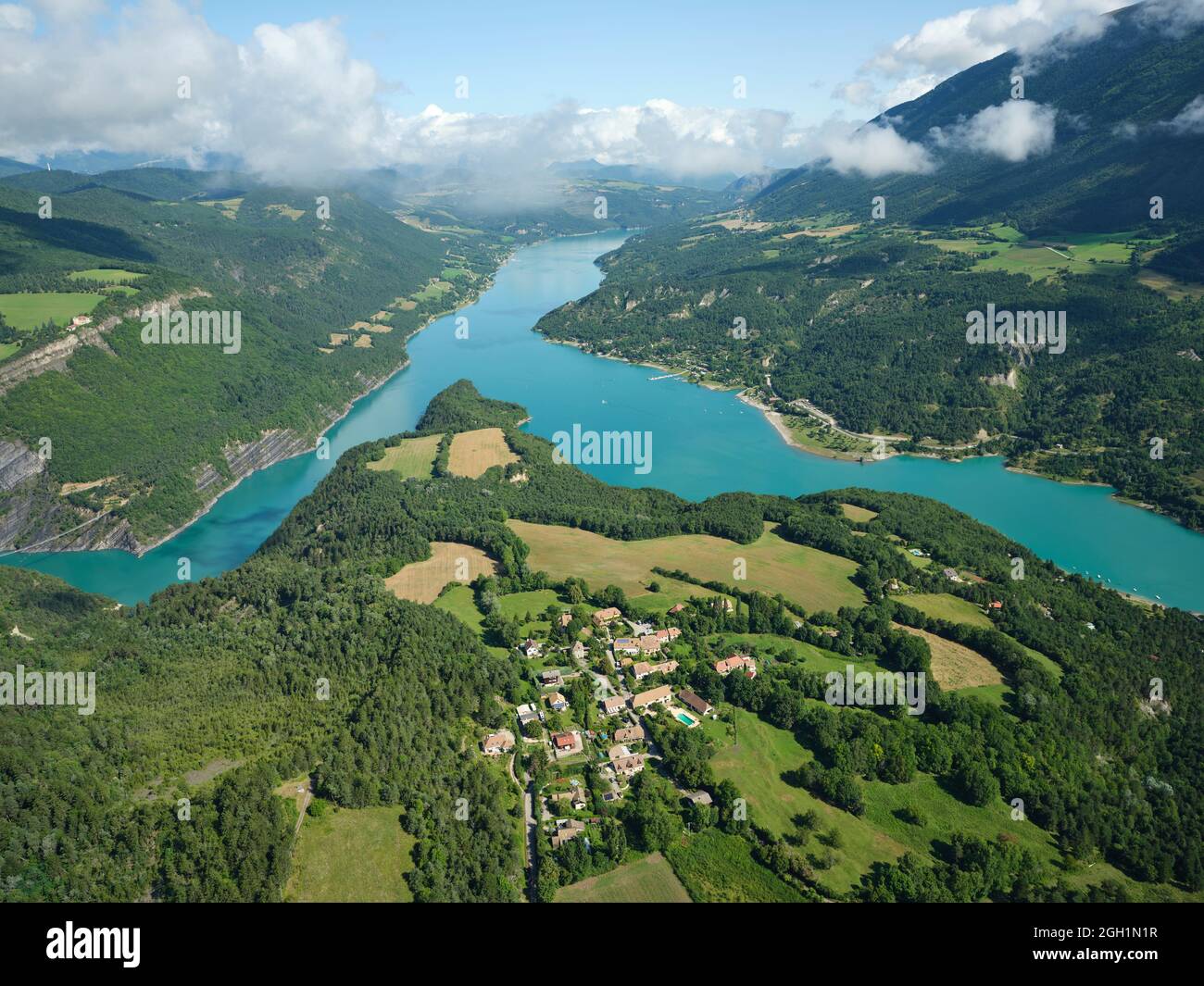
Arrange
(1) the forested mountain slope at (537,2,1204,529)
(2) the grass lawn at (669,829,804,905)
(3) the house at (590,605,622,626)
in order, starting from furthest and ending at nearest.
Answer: (1) the forested mountain slope at (537,2,1204,529) → (3) the house at (590,605,622,626) → (2) the grass lawn at (669,829,804,905)

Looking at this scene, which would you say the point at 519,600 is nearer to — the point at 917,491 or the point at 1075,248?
the point at 917,491

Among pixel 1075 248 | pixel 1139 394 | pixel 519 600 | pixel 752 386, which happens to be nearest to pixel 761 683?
pixel 519 600

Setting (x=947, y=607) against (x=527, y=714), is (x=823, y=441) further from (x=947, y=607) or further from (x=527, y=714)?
(x=527, y=714)

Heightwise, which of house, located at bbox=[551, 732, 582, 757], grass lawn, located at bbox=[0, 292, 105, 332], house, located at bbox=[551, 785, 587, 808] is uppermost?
grass lawn, located at bbox=[0, 292, 105, 332]

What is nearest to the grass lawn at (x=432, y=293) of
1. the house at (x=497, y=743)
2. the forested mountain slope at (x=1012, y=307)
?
the forested mountain slope at (x=1012, y=307)

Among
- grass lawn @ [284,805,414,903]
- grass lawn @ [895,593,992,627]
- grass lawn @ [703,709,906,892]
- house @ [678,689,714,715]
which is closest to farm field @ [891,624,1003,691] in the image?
grass lawn @ [895,593,992,627]

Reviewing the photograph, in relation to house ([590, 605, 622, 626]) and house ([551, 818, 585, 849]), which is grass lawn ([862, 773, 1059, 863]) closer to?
house ([551, 818, 585, 849])

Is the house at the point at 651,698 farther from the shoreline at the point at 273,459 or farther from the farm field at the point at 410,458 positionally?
the shoreline at the point at 273,459
